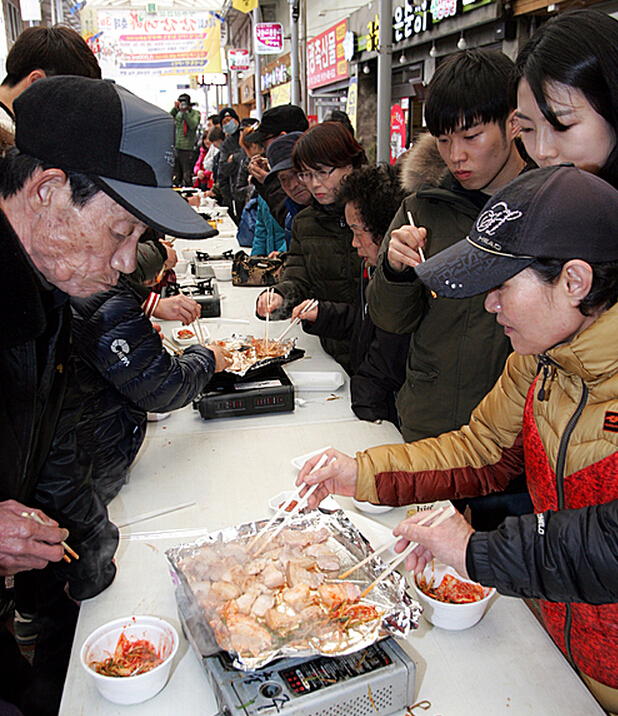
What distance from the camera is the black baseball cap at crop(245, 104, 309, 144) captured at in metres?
4.09

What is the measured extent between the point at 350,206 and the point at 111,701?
186 cm

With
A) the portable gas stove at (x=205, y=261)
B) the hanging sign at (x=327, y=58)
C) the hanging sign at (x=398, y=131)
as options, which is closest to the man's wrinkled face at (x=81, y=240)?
the portable gas stove at (x=205, y=261)

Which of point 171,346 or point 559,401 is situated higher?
point 559,401

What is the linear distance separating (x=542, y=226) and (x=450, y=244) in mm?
835

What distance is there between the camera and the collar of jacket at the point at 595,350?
1.04 m

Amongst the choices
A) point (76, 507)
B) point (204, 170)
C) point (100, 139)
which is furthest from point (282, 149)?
point (204, 170)

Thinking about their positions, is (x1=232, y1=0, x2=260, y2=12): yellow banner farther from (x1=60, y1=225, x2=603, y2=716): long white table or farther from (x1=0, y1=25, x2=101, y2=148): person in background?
(x1=60, y1=225, x2=603, y2=716): long white table

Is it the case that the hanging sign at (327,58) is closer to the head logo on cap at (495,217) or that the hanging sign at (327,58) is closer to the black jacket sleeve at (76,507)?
the head logo on cap at (495,217)

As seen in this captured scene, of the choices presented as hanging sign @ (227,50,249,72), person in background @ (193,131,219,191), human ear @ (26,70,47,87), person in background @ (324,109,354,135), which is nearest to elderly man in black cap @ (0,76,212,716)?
human ear @ (26,70,47,87)

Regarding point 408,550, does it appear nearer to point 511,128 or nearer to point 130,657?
point 130,657

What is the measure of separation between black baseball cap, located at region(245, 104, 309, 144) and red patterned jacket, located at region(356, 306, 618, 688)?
126 inches

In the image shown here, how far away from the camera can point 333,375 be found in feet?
7.92

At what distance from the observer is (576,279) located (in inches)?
40.4

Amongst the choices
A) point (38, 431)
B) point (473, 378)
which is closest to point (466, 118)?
point (473, 378)
